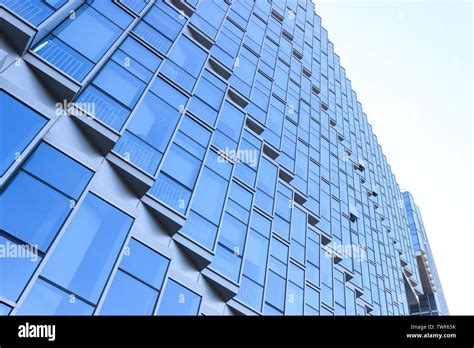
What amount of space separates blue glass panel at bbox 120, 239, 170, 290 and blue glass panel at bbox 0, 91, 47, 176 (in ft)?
13.5

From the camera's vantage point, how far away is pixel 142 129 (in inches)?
669

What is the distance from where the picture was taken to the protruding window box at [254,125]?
89.2 ft

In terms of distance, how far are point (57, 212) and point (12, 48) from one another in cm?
500

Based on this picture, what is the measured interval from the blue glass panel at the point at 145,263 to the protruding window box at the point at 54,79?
15.5 feet

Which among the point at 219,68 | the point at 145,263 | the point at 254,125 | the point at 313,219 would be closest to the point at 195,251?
the point at 145,263

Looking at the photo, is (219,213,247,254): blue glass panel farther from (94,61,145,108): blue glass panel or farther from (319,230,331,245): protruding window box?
(319,230,331,245): protruding window box

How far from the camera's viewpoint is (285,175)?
2820cm

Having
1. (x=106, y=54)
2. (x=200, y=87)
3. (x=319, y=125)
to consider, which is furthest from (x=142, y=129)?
(x=319, y=125)

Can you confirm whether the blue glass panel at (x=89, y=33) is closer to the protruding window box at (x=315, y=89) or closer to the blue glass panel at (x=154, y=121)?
the blue glass panel at (x=154, y=121)

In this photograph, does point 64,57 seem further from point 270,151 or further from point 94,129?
point 270,151

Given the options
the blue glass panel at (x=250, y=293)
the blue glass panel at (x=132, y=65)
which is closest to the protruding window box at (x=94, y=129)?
the blue glass panel at (x=132, y=65)

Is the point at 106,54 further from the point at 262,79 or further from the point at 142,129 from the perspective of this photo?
the point at 262,79

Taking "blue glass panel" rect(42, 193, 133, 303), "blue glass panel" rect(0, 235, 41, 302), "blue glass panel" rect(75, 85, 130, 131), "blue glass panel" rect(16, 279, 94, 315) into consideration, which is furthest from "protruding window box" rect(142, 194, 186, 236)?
"blue glass panel" rect(0, 235, 41, 302)

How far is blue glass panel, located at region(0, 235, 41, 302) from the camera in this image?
34.1 feet
